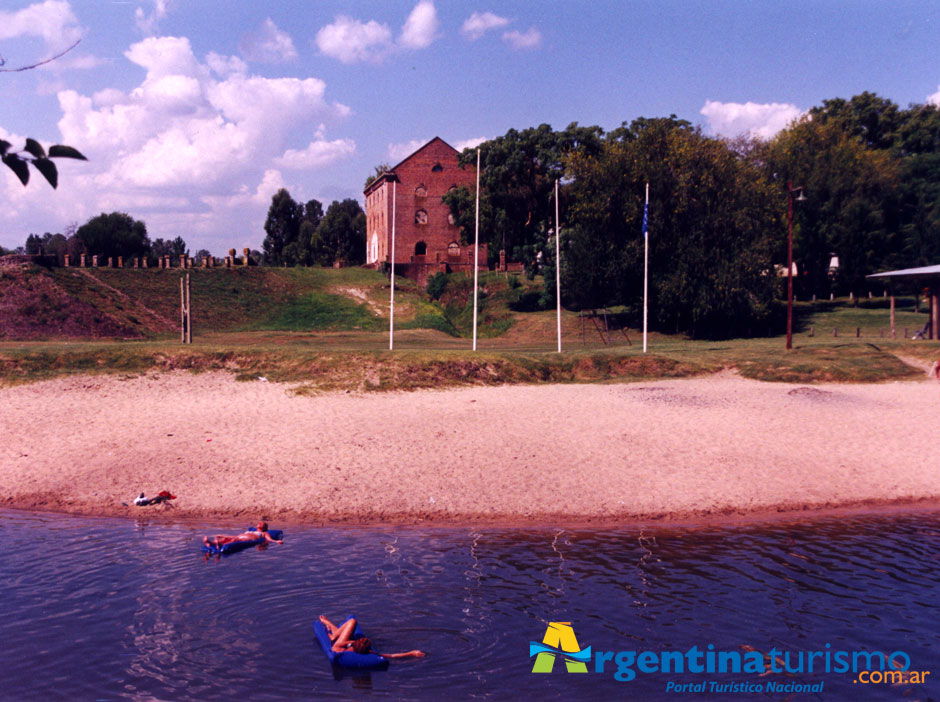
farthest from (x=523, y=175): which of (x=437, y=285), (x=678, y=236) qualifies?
(x=678, y=236)

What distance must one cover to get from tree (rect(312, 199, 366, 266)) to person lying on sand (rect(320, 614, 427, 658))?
98062mm

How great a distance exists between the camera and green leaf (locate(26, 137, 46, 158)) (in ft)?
9.07

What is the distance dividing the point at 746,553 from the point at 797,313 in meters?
53.2

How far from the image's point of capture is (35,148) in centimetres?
277

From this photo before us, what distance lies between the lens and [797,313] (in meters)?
60.5

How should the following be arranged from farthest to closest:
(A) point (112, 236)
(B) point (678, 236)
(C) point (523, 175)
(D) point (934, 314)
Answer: (A) point (112, 236) < (C) point (523, 175) < (B) point (678, 236) < (D) point (934, 314)

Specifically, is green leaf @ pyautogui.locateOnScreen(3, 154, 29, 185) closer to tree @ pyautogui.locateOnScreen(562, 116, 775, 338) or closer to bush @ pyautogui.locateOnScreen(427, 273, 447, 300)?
tree @ pyautogui.locateOnScreen(562, 116, 775, 338)

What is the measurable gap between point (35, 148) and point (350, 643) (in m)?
6.81

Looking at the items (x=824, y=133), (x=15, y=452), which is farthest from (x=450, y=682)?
(x=824, y=133)

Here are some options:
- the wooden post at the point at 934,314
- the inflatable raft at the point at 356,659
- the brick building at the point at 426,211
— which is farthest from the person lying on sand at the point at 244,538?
the brick building at the point at 426,211

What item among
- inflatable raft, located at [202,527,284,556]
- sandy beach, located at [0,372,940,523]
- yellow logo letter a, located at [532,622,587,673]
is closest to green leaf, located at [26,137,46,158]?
yellow logo letter a, located at [532,622,587,673]

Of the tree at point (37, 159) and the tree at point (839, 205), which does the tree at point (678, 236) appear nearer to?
the tree at point (839, 205)

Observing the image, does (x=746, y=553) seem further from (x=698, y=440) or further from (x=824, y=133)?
(x=824, y=133)

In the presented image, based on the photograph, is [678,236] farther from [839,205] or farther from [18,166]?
[18,166]
